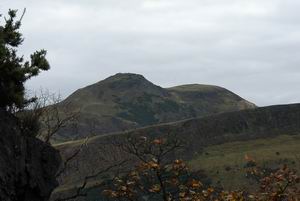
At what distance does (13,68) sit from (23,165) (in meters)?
4.29

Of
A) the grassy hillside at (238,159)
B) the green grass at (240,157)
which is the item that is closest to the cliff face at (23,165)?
the grassy hillside at (238,159)

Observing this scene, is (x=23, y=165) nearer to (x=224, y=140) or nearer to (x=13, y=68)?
(x=13, y=68)

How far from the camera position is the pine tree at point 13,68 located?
2264 cm

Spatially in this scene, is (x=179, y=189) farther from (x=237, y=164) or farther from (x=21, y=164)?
(x=237, y=164)

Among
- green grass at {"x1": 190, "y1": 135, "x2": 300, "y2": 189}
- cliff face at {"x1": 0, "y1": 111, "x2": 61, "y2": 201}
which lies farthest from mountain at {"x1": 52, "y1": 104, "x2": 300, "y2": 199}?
cliff face at {"x1": 0, "y1": 111, "x2": 61, "y2": 201}

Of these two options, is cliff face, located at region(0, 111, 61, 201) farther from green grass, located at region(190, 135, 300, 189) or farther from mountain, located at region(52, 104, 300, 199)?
mountain, located at region(52, 104, 300, 199)

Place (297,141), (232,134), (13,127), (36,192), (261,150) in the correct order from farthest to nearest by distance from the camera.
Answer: (232,134) → (297,141) → (261,150) → (36,192) → (13,127)

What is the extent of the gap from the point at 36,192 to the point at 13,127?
326 cm

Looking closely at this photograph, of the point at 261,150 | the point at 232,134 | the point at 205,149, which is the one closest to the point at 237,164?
the point at 261,150

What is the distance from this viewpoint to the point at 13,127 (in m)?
21.5

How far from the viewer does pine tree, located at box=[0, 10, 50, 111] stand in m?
22.6

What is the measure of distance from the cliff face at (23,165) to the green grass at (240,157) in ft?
236

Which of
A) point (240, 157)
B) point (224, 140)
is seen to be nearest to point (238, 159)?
point (240, 157)

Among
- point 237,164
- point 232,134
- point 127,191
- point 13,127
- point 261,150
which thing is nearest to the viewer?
point 127,191
